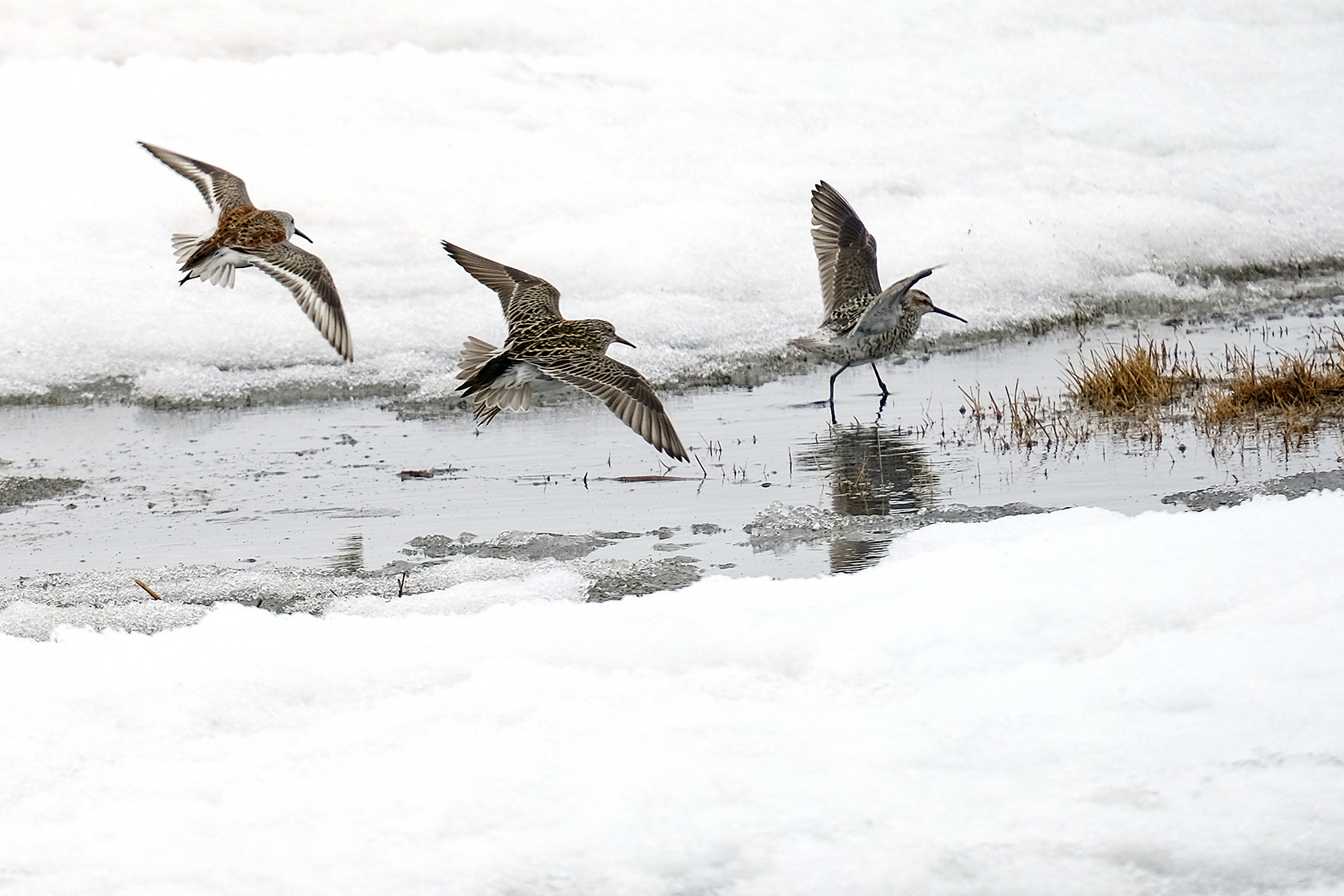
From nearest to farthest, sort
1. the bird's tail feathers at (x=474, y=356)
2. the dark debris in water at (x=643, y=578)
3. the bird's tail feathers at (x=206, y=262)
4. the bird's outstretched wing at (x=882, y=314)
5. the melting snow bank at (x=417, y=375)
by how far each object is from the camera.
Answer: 1. the dark debris in water at (x=643, y=578)
2. the bird's tail feathers at (x=474, y=356)
3. the bird's tail feathers at (x=206, y=262)
4. the bird's outstretched wing at (x=882, y=314)
5. the melting snow bank at (x=417, y=375)


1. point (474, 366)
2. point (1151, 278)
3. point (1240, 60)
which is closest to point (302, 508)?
point (474, 366)

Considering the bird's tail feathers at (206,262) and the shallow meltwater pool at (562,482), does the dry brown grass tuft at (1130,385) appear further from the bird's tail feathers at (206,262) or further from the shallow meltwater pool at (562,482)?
the bird's tail feathers at (206,262)

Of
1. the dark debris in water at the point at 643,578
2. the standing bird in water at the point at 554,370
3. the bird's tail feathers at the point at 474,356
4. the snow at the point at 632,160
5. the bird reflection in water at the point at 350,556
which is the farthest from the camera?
the snow at the point at 632,160

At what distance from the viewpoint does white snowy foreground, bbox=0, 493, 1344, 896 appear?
3.46 meters

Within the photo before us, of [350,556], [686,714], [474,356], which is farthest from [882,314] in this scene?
[686,714]

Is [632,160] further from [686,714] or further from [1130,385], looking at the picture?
[686,714]

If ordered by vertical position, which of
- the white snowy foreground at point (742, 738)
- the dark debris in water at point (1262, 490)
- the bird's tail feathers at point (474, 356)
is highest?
the bird's tail feathers at point (474, 356)

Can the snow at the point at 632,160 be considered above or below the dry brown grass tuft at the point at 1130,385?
above

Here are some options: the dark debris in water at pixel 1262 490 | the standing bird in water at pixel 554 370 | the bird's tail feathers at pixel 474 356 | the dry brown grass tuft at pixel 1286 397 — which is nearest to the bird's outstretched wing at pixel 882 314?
the standing bird in water at pixel 554 370

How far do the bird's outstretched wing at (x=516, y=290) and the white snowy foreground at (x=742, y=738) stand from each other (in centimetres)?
324

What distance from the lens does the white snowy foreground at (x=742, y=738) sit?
3.46 metres

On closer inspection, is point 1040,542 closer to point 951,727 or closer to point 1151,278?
point 951,727

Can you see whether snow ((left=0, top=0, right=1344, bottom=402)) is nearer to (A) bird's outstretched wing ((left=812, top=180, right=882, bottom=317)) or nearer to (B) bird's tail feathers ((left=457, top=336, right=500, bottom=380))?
(A) bird's outstretched wing ((left=812, top=180, right=882, bottom=317))

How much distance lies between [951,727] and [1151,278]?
9917 mm
